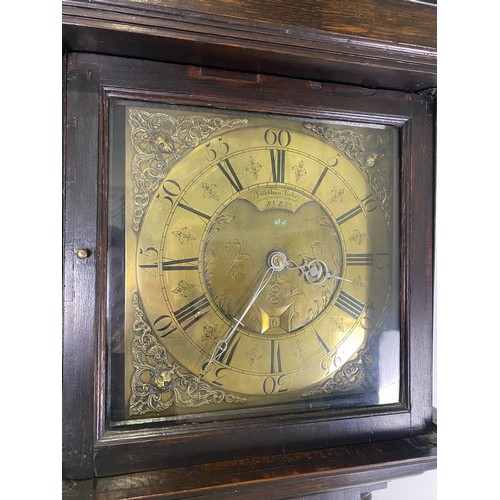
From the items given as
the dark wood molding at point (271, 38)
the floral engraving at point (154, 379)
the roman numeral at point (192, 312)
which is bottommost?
the floral engraving at point (154, 379)

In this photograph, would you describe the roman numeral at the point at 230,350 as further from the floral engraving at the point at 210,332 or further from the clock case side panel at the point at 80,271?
the clock case side panel at the point at 80,271

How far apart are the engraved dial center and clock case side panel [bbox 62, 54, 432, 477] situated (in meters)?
0.14

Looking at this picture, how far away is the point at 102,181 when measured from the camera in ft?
2.12

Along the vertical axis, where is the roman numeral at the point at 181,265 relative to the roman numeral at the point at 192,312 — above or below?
above

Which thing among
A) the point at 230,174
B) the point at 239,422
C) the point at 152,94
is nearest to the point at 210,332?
the point at 239,422

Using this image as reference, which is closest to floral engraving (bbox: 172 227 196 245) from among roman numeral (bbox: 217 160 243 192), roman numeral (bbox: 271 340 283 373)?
roman numeral (bbox: 217 160 243 192)

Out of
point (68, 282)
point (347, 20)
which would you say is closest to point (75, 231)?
point (68, 282)

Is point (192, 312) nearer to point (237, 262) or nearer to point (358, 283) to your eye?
point (237, 262)

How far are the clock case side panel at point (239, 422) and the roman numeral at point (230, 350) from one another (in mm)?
97

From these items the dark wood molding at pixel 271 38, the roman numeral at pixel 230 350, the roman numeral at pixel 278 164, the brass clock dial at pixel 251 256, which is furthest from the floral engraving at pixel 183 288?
the dark wood molding at pixel 271 38

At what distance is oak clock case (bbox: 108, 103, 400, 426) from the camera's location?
0.67 metres

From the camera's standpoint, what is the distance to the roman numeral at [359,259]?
2.51ft

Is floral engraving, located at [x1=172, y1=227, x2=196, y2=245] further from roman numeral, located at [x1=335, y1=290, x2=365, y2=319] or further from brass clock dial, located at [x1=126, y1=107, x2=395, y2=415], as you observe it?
roman numeral, located at [x1=335, y1=290, x2=365, y2=319]

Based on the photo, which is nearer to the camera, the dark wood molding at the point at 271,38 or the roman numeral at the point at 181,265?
the dark wood molding at the point at 271,38
